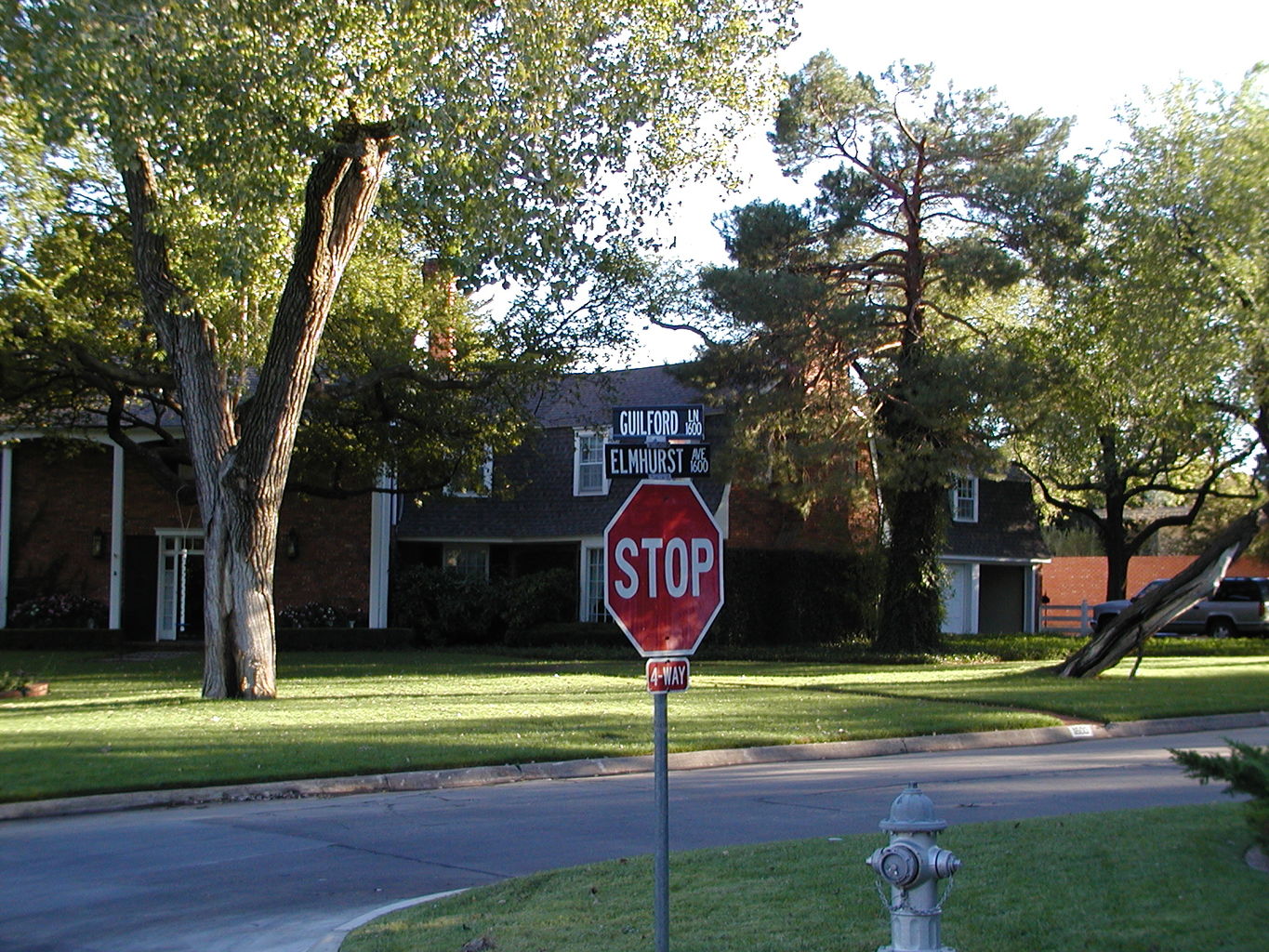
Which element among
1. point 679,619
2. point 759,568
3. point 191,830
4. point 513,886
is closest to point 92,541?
point 759,568

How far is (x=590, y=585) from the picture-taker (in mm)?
36125

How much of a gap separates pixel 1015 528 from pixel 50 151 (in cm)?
3335

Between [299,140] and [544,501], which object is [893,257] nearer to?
[544,501]

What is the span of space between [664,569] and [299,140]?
41.5 feet

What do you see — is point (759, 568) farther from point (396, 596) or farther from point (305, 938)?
point (305, 938)

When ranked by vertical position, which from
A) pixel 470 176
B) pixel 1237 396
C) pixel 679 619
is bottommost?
pixel 679 619

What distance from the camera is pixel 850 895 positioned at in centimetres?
711

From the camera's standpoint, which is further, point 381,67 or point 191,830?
point 381,67

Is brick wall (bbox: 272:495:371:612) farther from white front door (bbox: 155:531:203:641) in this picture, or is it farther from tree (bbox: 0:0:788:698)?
tree (bbox: 0:0:788:698)

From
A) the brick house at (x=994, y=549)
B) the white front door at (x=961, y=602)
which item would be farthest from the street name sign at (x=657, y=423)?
the white front door at (x=961, y=602)

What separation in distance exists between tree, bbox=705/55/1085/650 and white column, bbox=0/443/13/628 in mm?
18970

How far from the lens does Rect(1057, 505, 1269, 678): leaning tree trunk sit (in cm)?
2255

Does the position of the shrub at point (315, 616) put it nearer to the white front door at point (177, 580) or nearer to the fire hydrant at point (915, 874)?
the white front door at point (177, 580)

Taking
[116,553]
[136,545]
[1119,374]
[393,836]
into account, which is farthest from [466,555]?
[393,836]
